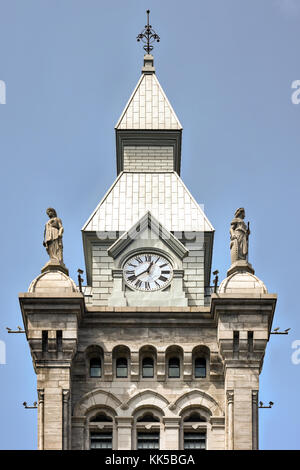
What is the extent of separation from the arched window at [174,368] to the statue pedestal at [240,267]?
3.93m

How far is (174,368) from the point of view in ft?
349

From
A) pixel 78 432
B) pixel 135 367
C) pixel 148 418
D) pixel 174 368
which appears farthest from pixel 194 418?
pixel 78 432

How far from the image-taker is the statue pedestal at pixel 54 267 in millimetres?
107062

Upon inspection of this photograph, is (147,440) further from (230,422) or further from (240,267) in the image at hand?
(240,267)

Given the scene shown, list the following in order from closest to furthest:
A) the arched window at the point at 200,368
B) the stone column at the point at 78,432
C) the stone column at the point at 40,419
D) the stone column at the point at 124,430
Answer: the stone column at the point at 40,419 → the stone column at the point at 78,432 → the stone column at the point at 124,430 → the arched window at the point at 200,368

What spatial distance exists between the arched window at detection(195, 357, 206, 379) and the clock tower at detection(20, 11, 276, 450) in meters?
0.04

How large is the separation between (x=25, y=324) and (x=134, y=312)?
4.25m

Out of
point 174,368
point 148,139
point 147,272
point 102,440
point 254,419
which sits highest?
point 148,139

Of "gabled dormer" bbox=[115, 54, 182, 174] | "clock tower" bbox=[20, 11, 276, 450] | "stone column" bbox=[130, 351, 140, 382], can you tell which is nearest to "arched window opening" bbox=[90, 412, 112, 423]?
"clock tower" bbox=[20, 11, 276, 450]

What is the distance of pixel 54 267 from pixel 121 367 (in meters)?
4.68

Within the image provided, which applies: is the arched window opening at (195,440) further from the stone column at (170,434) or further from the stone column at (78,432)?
the stone column at (78,432)

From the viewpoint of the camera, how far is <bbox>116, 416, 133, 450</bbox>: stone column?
10444 cm

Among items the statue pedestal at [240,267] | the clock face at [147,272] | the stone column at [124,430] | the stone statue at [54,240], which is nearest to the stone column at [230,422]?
the stone column at [124,430]

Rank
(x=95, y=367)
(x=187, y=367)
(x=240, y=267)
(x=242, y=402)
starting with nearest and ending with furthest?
1. (x=242, y=402)
2. (x=187, y=367)
3. (x=95, y=367)
4. (x=240, y=267)
